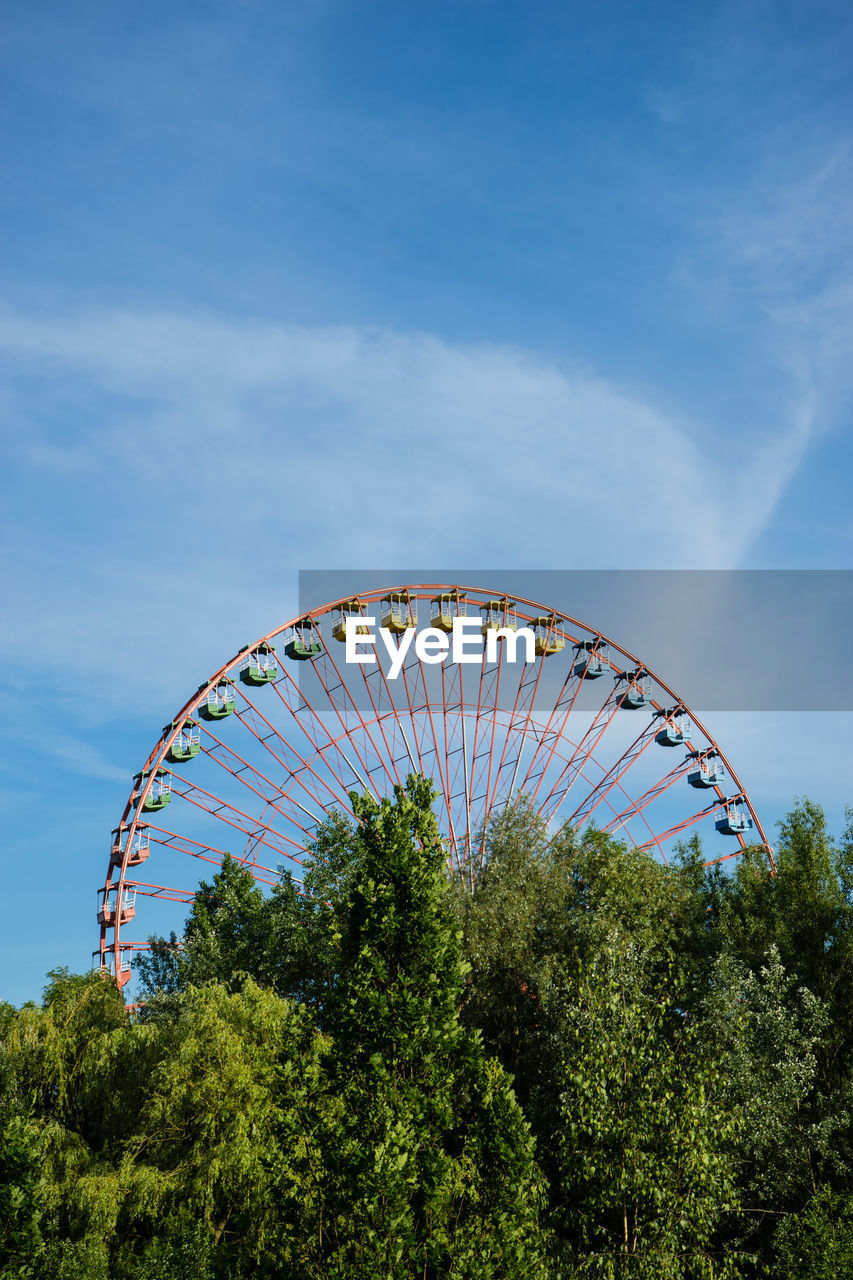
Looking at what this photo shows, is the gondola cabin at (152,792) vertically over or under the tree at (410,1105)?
over

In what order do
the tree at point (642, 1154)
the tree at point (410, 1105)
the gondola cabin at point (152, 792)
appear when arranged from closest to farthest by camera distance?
the tree at point (410, 1105) < the tree at point (642, 1154) < the gondola cabin at point (152, 792)

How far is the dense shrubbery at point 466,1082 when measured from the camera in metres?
16.2

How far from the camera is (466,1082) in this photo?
2231 cm

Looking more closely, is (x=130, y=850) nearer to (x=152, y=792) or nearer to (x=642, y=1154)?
(x=152, y=792)

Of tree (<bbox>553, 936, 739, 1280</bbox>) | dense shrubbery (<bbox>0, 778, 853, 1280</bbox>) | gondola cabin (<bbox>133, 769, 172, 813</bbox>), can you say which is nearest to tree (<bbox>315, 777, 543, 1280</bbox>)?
dense shrubbery (<bbox>0, 778, 853, 1280</bbox>)

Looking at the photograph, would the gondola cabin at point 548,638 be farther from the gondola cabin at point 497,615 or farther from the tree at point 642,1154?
the tree at point 642,1154

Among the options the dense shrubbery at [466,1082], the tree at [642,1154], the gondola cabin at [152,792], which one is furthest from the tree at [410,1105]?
the gondola cabin at [152,792]

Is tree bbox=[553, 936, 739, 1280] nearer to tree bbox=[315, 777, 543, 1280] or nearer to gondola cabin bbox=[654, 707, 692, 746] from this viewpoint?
tree bbox=[315, 777, 543, 1280]

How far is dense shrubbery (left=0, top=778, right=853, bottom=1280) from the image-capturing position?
16156mm

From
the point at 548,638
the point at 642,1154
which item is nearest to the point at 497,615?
the point at 548,638

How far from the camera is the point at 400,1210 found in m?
15.0

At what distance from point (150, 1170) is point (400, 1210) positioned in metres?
9.35

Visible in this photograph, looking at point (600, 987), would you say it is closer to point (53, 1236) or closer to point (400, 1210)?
point (400, 1210)

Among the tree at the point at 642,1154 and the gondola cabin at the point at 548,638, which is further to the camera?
the gondola cabin at the point at 548,638
